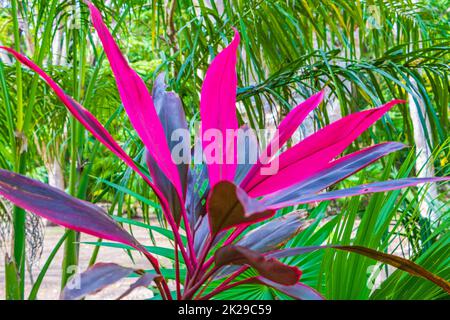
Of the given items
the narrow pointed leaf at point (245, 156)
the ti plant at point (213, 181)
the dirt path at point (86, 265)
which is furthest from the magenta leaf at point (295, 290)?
the dirt path at point (86, 265)

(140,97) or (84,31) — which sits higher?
(84,31)

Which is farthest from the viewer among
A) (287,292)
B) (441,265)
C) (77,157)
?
(77,157)

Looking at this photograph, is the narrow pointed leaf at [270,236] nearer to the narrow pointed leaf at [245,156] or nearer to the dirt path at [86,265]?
the narrow pointed leaf at [245,156]

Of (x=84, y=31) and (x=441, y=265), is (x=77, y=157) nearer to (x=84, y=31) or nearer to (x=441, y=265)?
(x=84, y=31)

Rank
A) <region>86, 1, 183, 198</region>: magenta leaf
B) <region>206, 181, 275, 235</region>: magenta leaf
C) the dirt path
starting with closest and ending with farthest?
1. <region>206, 181, 275, 235</region>: magenta leaf
2. <region>86, 1, 183, 198</region>: magenta leaf
3. the dirt path

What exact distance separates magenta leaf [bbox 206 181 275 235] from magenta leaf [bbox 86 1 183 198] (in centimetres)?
8

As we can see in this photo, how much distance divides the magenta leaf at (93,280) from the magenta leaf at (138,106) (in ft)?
0.27

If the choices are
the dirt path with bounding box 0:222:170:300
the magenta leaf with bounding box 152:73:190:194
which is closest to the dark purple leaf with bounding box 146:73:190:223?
the magenta leaf with bounding box 152:73:190:194

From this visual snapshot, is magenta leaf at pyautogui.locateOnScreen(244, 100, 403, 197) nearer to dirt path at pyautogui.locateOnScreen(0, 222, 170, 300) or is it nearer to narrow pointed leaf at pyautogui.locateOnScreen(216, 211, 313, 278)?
narrow pointed leaf at pyautogui.locateOnScreen(216, 211, 313, 278)

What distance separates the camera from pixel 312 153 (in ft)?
1.45

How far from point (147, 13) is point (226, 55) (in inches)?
163

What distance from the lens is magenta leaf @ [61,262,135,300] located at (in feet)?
1.15

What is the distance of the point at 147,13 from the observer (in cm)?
444
